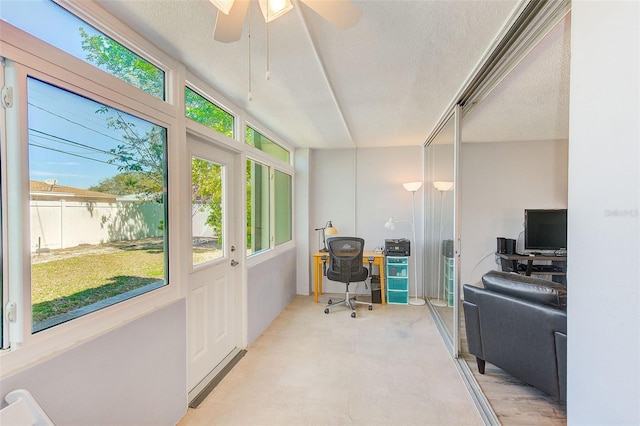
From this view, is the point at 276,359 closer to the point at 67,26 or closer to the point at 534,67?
the point at 67,26

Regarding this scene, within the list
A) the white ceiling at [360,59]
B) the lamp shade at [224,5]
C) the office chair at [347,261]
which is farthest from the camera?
the office chair at [347,261]

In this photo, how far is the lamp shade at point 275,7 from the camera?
1.08 meters

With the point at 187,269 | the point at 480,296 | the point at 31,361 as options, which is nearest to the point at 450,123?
the point at 480,296

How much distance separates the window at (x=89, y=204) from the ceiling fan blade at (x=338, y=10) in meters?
1.16

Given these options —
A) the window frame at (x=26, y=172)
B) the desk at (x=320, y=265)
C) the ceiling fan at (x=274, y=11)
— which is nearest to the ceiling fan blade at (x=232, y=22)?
the ceiling fan at (x=274, y=11)

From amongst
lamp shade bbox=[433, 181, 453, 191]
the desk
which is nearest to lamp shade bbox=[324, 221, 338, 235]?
the desk

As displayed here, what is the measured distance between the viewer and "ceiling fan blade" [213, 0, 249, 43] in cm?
112

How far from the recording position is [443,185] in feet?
11.0

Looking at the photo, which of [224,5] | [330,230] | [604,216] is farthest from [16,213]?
[330,230]

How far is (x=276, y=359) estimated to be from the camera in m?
2.62

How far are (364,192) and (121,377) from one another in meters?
3.92

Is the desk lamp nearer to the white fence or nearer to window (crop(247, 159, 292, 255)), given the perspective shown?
window (crop(247, 159, 292, 255))

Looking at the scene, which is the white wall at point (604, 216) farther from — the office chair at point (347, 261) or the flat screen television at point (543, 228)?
the flat screen television at point (543, 228)

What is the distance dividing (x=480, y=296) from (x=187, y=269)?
2239 millimetres
